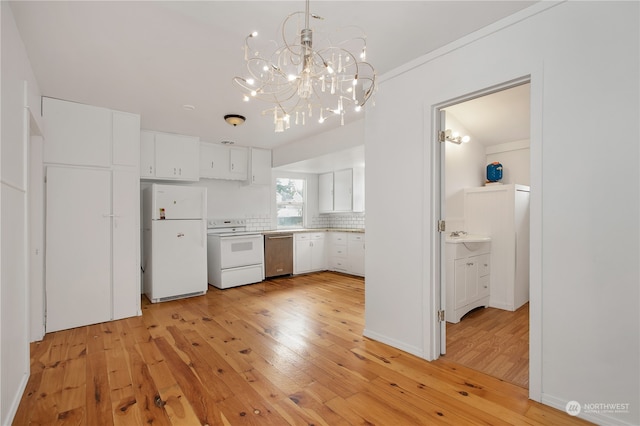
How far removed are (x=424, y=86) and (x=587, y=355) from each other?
204 centimetres

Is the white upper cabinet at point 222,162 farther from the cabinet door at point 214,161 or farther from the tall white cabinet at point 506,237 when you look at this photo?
the tall white cabinet at point 506,237

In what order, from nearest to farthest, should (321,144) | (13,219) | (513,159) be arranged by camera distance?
(13,219)
(513,159)
(321,144)

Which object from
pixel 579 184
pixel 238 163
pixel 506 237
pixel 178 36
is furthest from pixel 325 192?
pixel 579 184

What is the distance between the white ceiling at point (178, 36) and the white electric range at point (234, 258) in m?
2.34

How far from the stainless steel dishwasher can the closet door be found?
242 centimetres

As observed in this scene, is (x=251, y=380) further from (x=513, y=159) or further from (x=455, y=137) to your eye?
(x=513, y=159)

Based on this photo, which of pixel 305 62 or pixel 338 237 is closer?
pixel 305 62

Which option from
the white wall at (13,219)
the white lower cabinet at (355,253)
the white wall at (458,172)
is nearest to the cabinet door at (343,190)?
the white lower cabinet at (355,253)

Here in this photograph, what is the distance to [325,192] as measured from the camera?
665cm

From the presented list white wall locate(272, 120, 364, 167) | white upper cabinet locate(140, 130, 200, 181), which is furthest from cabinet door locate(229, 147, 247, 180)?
white upper cabinet locate(140, 130, 200, 181)

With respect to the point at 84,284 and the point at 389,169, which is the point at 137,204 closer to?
the point at 84,284

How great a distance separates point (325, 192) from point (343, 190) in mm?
582

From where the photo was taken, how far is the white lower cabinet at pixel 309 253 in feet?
18.8

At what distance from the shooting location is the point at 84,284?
10.6 feet
